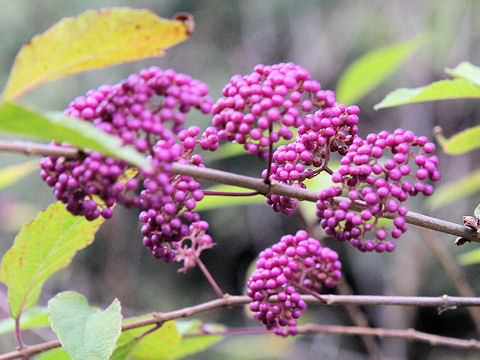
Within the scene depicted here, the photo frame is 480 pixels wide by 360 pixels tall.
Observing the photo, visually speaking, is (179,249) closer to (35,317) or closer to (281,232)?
(35,317)

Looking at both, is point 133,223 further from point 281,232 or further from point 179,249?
point 179,249

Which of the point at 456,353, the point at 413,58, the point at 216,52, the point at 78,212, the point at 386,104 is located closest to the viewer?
the point at 78,212

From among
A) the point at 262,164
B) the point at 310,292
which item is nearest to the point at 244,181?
the point at 310,292

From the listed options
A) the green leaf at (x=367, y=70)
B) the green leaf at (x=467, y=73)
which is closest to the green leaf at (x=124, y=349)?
the green leaf at (x=467, y=73)

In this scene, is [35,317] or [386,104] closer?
[386,104]

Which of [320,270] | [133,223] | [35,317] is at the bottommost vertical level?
[133,223]

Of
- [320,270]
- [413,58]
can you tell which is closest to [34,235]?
[320,270]

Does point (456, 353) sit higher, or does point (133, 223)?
point (133, 223)

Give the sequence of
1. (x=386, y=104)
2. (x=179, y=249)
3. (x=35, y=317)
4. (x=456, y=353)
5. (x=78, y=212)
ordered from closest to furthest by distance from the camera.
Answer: (x=78, y=212) < (x=179, y=249) < (x=386, y=104) < (x=35, y=317) < (x=456, y=353)
